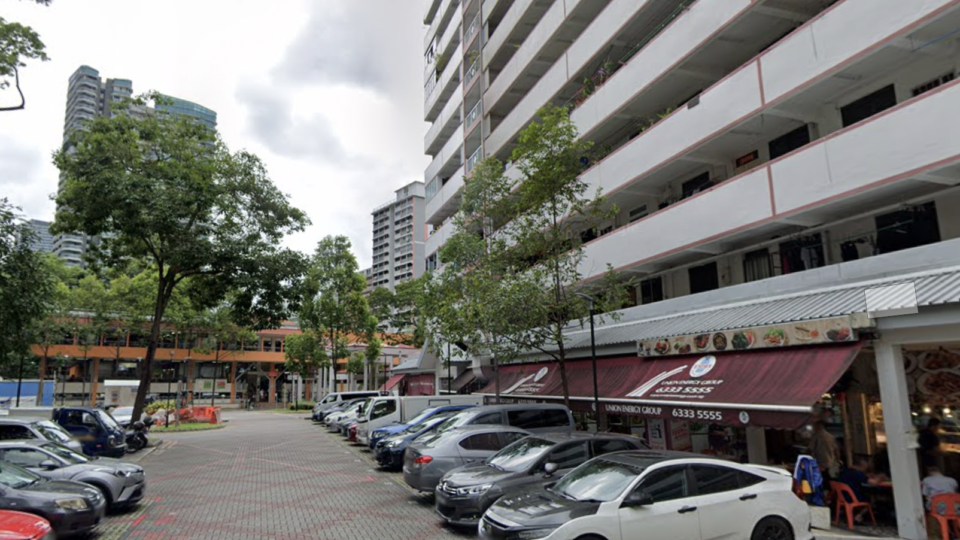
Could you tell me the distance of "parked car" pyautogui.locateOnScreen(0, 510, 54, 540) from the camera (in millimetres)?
6668

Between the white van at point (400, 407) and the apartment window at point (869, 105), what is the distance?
1471 centimetres

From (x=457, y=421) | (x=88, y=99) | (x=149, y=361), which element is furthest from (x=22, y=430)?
(x=88, y=99)

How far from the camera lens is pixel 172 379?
64.5 meters

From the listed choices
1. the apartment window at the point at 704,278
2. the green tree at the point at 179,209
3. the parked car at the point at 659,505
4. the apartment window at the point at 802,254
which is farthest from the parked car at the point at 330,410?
the parked car at the point at 659,505

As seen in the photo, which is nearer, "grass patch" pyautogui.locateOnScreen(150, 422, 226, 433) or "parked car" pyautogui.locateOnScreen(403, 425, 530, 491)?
"parked car" pyautogui.locateOnScreen(403, 425, 530, 491)

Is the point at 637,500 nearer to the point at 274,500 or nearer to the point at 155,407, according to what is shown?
the point at 274,500

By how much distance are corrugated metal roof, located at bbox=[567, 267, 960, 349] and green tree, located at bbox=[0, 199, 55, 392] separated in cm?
1583

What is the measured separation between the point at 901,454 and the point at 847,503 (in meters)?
1.45

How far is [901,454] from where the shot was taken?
865 centimetres

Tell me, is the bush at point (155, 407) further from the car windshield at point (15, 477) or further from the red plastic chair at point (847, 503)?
the red plastic chair at point (847, 503)

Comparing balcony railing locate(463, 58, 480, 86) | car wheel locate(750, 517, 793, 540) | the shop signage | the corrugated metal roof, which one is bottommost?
car wheel locate(750, 517, 793, 540)

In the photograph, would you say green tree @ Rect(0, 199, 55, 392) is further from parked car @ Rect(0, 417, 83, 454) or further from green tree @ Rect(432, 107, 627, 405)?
green tree @ Rect(432, 107, 627, 405)

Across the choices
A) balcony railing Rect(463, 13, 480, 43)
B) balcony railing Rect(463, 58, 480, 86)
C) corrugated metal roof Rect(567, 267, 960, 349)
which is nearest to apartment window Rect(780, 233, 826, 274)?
corrugated metal roof Rect(567, 267, 960, 349)

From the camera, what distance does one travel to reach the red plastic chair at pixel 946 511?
814 centimetres
